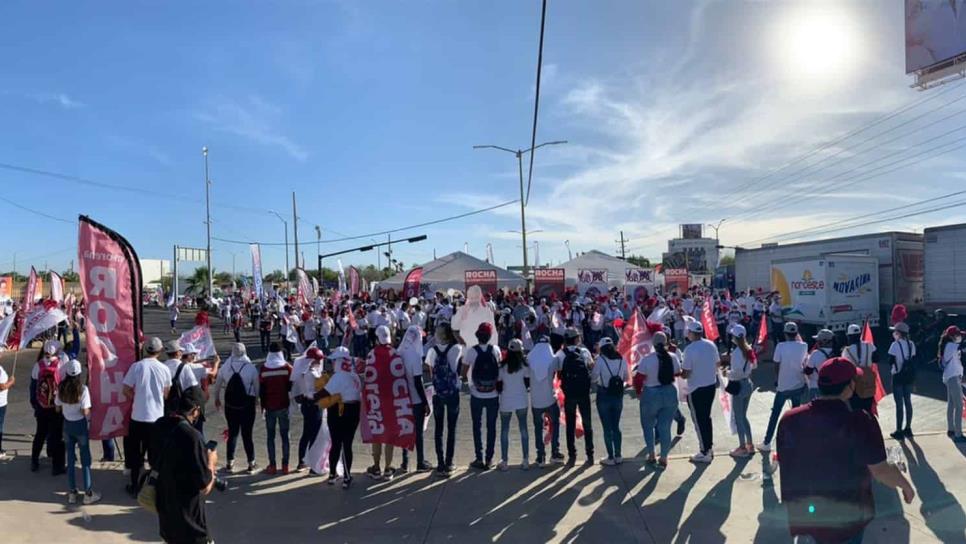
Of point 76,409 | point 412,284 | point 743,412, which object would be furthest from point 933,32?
point 76,409

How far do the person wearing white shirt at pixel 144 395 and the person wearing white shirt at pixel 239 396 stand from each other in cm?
64

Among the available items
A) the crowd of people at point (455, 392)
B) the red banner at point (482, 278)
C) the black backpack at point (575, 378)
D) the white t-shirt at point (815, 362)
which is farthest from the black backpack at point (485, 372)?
the red banner at point (482, 278)

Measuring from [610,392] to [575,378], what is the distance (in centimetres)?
43

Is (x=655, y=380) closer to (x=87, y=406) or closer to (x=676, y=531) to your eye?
(x=676, y=531)

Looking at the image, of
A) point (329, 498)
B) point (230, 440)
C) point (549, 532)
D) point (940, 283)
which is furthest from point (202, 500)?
point (940, 283)

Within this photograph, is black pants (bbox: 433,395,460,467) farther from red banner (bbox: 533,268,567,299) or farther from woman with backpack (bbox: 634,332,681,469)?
red banner (bbox: 533,268,567,299)

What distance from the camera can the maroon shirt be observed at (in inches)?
126

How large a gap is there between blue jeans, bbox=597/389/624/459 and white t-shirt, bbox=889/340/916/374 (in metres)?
3.91

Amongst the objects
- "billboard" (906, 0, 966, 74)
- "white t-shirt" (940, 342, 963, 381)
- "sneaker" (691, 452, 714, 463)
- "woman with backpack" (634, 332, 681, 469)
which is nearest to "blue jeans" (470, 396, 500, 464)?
"woman with backpack" (634, 332, 681, 469)

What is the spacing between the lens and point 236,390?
668cm

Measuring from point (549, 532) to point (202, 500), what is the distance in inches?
111

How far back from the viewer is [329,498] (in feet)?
19.7

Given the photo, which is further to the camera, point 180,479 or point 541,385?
point 541,385

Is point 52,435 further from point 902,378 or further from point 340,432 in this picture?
point 902,378
